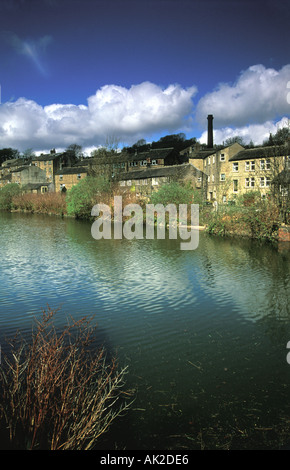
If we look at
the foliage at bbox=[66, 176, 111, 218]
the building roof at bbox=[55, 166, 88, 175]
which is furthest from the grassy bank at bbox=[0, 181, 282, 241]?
the building roof at bbox=[55, 166, 88, 175]

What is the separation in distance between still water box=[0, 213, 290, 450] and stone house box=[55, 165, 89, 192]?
62.4 m

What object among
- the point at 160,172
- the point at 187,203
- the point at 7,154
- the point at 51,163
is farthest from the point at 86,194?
the point at 7,154

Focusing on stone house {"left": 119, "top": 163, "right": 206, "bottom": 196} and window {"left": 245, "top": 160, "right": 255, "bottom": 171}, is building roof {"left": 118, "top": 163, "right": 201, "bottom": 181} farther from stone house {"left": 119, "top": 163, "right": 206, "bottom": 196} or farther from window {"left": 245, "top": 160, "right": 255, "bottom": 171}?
window {"left": 245, "top": 160, "right": 255, "bottom": 171}

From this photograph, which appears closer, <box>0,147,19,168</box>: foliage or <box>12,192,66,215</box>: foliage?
<box>12,192,66,215</box>: foliage

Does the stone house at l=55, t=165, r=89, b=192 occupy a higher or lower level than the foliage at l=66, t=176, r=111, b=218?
higher

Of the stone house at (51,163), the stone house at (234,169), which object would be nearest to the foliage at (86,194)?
the stone house at (234,169)

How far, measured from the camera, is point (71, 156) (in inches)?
4193

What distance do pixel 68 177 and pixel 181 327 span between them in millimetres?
78429

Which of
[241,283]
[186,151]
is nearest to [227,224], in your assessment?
[241,283]

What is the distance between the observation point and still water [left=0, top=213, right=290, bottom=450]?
5.63m

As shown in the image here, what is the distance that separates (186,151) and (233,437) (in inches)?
3352

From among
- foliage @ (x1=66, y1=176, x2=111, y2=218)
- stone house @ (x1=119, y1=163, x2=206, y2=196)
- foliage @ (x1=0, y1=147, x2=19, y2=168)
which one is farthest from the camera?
foliage @ (x1=0, y1=147, x2=19, y2=168)

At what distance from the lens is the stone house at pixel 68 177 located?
265ft
